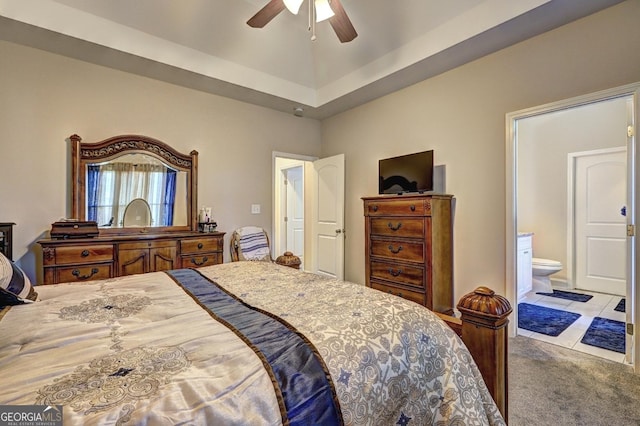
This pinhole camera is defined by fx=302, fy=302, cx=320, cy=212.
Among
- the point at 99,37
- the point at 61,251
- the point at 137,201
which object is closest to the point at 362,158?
the point at 137,201

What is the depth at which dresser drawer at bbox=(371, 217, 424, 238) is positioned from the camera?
3.06 m

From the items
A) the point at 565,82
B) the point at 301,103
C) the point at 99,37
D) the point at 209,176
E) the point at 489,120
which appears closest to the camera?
the point at 565,82

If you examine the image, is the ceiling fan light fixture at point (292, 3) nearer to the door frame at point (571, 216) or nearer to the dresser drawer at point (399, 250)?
the dresser drawer at point (399, 250)

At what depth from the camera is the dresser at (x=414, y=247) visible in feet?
9.85

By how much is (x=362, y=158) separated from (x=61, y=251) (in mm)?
3521

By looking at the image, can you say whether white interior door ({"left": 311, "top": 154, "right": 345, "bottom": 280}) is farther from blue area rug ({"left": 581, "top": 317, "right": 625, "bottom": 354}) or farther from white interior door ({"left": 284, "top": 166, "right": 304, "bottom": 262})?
blue area rug ({"left": 581, "top": 317, "right": 625, "bottom": 354})

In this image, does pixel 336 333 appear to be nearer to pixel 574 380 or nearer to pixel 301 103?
pixel 574 380

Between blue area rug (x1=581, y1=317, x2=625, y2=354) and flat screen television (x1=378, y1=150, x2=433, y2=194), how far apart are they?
1.96 metres

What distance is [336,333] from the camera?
939 millimetres

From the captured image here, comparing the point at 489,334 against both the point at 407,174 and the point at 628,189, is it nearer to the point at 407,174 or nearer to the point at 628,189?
the point at 628,189

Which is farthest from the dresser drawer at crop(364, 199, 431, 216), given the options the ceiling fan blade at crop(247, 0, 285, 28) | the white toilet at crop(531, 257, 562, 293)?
the white toilet at crop(531, 257, 562, 293)

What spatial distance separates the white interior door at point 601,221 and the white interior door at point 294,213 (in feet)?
15.2

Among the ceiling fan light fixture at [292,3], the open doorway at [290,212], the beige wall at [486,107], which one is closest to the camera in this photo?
the ceiling fan light fixture at [292,3]

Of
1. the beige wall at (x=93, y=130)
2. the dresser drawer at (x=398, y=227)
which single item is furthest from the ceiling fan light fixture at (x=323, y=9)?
the beige wall at (x=93, y=130)
